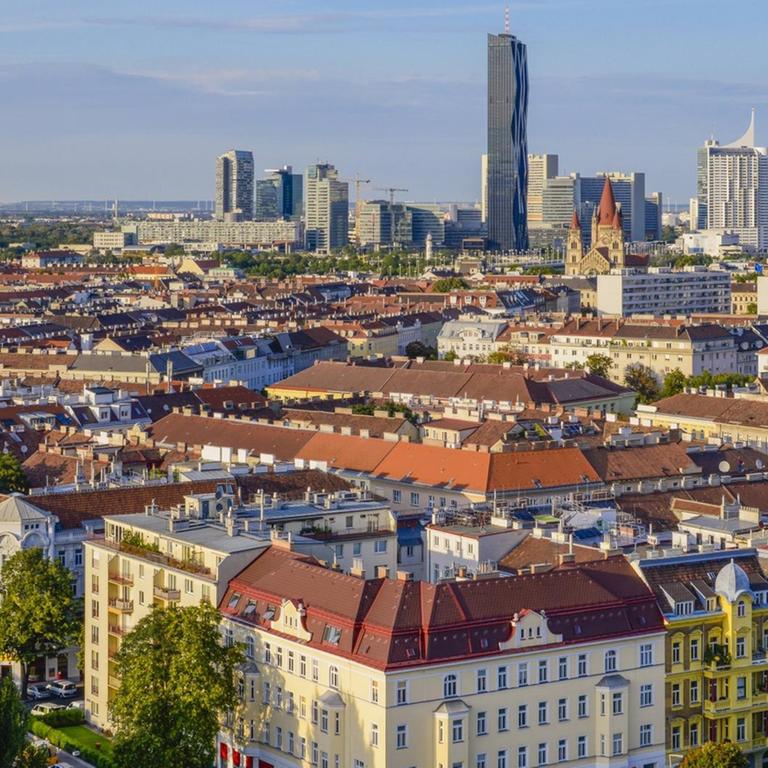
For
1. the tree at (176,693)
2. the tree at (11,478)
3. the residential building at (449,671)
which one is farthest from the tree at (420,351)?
the tree at (176,693)

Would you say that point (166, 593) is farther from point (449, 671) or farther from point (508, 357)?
point (508, 357)

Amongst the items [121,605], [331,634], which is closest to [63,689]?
[121,605]

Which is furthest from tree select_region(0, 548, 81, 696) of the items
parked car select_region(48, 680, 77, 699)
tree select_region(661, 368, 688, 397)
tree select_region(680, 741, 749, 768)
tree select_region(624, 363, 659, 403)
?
tree select_region(661, 368, 688, 397)

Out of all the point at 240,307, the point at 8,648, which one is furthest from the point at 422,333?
the point at 8,648

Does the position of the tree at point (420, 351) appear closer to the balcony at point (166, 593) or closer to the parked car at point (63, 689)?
the parked car at point (63, 689)

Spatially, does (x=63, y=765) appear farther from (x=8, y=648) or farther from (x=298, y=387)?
(x=298, y=387)

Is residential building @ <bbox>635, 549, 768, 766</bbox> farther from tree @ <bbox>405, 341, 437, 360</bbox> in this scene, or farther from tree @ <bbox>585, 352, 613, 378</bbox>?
tree @ <bbox>405, 341, 437, 360</bbox>
